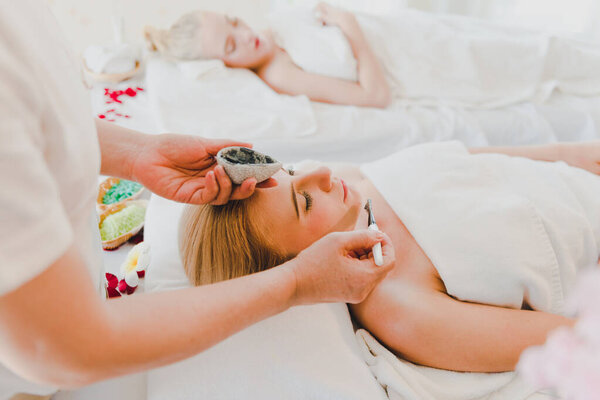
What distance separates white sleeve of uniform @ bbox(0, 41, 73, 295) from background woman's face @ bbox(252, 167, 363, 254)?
505 millimetres

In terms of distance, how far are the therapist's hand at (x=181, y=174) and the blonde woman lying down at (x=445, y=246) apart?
6cm

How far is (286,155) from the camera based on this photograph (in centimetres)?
164

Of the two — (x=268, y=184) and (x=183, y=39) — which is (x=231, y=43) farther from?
(x=268, y=184)

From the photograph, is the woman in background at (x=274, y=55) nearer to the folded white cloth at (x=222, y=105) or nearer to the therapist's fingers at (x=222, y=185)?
the folded white cloth at (x=222, y=105)

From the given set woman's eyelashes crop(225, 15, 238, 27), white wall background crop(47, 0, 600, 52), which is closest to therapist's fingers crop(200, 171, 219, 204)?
woman's eyelashes crop(225, 15, 238, 27)

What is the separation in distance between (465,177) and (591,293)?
2.90 feet

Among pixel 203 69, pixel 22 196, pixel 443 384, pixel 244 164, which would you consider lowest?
pixel 443 384

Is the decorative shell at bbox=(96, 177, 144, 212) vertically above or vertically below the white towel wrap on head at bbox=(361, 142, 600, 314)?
below

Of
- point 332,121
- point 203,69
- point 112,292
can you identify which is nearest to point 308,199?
point 112,292

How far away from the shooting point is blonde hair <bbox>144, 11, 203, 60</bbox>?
6.39 ft

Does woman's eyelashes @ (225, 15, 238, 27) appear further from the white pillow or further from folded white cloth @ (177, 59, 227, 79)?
the white pillow

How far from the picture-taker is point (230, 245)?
88 cm

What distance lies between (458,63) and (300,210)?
139 cm

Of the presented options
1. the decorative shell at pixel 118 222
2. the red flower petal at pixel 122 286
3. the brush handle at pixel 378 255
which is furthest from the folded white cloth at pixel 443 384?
the decorative shell at pixel 118 222
